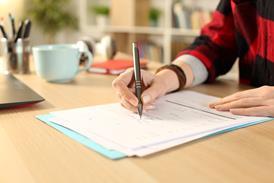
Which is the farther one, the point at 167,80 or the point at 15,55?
the point at 15,55

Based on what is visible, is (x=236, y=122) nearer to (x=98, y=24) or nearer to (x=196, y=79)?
(x=196, y=79)

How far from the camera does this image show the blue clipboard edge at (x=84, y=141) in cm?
47

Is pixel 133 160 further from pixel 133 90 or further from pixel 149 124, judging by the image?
pixel 133 90

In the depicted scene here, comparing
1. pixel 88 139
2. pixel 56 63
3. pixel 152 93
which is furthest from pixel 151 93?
pixel 56 63

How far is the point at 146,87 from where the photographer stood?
0.80 metres

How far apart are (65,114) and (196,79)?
414mm

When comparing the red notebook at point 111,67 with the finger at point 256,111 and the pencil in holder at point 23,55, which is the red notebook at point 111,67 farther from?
the finger at point 256,111

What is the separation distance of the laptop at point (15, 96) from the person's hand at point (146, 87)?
17 cm

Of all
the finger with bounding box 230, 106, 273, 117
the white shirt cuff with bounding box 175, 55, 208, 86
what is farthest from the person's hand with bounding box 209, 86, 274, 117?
the white shirt cuff with bounding box 175, 55, 208, 86

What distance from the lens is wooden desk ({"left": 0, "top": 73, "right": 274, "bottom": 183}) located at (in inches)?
16.3

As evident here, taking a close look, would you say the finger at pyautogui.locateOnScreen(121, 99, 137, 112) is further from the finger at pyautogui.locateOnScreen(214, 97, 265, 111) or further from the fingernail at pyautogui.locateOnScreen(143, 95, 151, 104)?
the finger at pyautogui.locateOnScreen(214, 97, 265, 111)

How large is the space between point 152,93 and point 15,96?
0.29 metres

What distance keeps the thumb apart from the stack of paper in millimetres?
20

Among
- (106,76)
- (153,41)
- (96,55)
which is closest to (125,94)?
(106,76)
